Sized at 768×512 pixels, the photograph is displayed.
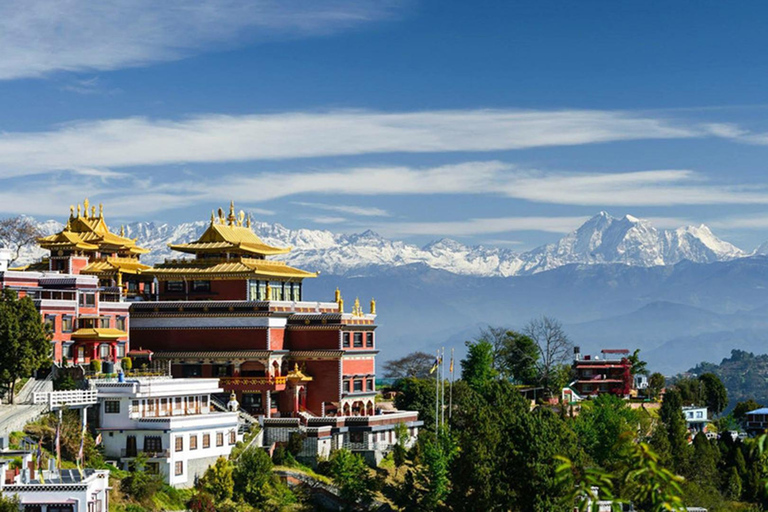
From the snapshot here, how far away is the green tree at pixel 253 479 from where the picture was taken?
277 ft

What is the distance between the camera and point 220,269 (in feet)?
354

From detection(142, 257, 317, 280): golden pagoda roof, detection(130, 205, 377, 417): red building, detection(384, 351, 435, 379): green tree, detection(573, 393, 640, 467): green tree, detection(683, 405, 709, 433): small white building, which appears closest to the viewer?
detection(130, 205, 377, 417): red building

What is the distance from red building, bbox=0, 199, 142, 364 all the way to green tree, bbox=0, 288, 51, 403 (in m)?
4.54

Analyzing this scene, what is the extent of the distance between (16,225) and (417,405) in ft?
164

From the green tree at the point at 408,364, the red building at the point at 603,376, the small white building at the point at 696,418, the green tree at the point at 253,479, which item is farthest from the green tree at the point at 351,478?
the green tree at the point at 408,364

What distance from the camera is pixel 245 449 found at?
303ft

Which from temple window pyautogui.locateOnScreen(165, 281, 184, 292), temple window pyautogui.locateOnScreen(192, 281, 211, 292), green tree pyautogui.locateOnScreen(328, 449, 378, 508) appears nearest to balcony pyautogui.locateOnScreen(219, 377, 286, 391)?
green tree pyautogui.locateOnScreen(328, 449, 378, 508)

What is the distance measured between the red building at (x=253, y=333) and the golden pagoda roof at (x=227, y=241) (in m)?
0.10

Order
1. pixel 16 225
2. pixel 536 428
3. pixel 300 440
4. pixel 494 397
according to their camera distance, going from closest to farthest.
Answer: pixel 536 428
pixel 300 440
pixel 494 397
pixel 16 225

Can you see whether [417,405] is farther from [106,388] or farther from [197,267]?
[106,388]

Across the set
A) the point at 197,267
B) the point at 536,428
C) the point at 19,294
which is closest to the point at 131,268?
the point at 197,267

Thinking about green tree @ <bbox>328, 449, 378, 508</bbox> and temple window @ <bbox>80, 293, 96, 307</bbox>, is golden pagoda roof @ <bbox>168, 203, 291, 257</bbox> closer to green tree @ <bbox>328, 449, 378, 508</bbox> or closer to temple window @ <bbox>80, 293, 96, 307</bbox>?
temple window @ <bbox>80, 293, 96, 307</bbox>

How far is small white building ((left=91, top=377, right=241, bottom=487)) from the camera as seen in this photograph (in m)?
83.4

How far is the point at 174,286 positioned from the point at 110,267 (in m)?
6.56
